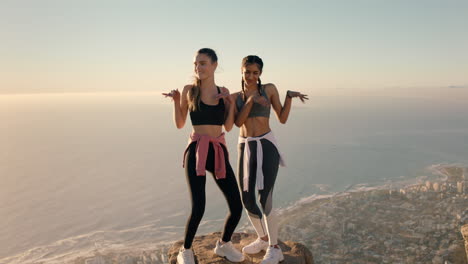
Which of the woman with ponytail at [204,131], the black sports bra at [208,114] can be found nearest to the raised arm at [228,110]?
the woman with ponytail at [204,131]

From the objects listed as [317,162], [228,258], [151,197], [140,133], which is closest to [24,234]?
[151,197]

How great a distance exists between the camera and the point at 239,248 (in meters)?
6.40

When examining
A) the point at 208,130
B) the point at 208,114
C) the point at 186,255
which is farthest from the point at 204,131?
the point at 186,255

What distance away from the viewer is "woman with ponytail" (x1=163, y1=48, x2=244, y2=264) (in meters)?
4.88

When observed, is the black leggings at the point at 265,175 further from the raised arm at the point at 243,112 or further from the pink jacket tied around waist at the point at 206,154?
the pink jacket tied around waist at the point at 206,154

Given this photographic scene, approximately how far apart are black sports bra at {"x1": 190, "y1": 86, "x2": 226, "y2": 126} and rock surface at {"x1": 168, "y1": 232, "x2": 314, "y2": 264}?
260 centimetres

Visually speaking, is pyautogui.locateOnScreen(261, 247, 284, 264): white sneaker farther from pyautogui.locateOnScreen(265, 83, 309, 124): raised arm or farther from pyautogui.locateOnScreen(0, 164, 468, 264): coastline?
pyautogui.locateOnScreen(0, 164, 468, 264): coastline

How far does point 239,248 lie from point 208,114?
3.15m

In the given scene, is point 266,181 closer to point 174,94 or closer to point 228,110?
point 228,110

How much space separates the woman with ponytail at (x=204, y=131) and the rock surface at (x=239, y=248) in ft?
2.93

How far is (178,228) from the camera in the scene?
190 feet

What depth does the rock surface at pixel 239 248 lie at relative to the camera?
571 centimetres

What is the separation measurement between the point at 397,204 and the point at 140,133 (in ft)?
489

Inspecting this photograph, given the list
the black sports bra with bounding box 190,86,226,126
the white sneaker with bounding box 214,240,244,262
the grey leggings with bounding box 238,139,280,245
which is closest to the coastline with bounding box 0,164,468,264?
the white sneaker with bounding box 214,240,244,262
